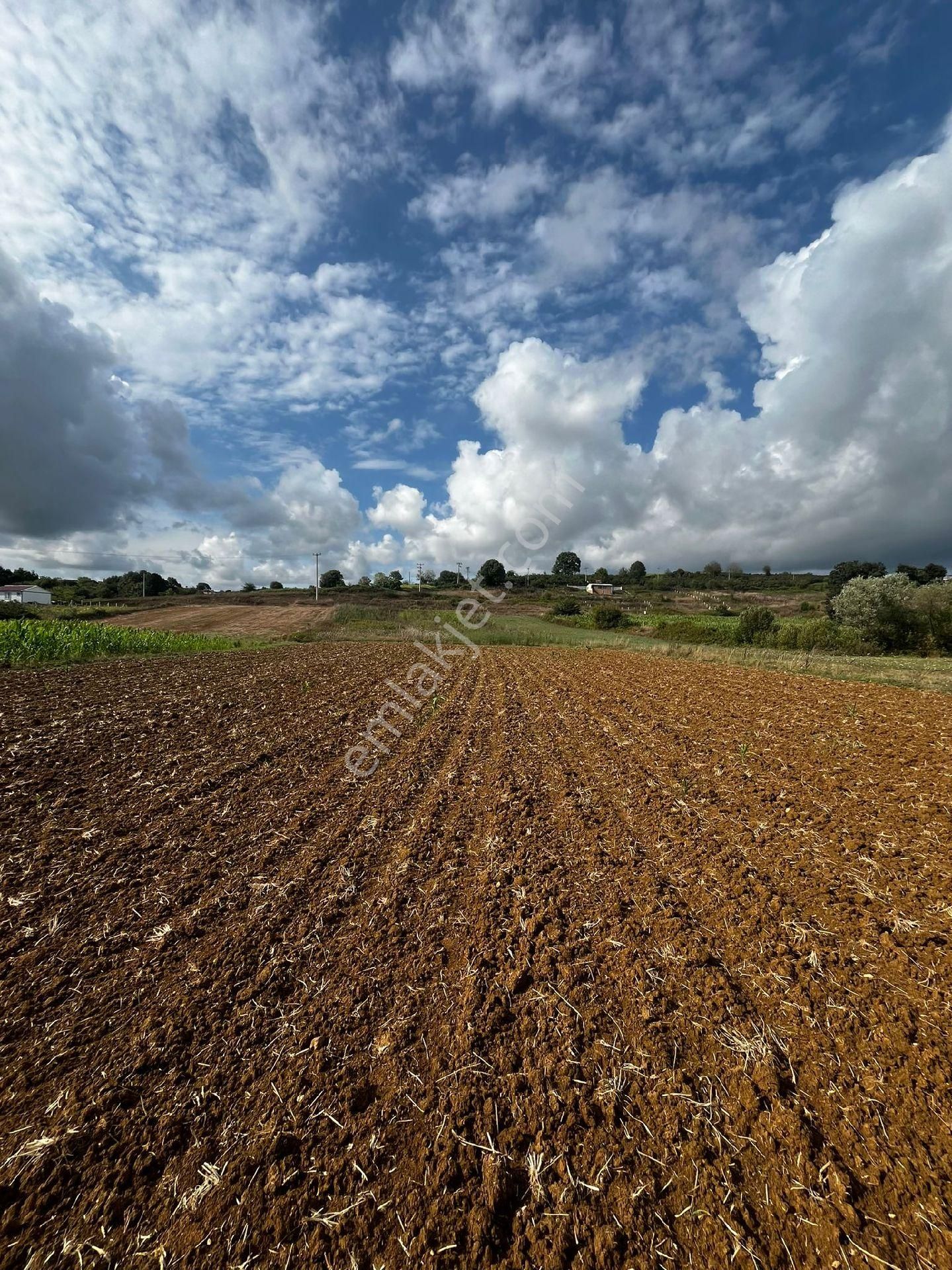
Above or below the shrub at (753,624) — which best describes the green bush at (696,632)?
below

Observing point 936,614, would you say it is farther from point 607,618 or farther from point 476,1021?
point 476,1021

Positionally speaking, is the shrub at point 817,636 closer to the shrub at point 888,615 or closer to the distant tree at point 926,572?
the shrub at point 888,615

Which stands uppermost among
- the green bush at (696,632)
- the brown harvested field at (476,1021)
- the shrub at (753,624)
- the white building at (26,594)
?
the white building at (26,594)

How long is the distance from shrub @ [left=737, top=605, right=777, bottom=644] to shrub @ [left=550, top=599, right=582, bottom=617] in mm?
24294

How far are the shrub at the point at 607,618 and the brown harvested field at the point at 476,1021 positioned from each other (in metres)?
48.1

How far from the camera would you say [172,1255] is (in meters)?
2.01

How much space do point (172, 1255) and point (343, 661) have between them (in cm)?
1947

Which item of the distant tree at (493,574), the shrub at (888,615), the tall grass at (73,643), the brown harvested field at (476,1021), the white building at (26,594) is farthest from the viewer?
the distant tree at (493,574)

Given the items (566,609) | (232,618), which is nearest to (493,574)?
(566,609)

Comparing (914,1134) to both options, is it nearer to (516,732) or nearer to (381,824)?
(381,824)

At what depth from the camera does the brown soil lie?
1490 inches

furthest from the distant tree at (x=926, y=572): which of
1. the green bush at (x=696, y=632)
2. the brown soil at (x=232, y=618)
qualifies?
the brown soil at (x=232, y=618)

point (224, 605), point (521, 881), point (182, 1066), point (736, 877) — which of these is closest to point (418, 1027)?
point (182, 1066)

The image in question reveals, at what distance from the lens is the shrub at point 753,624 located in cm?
3900
